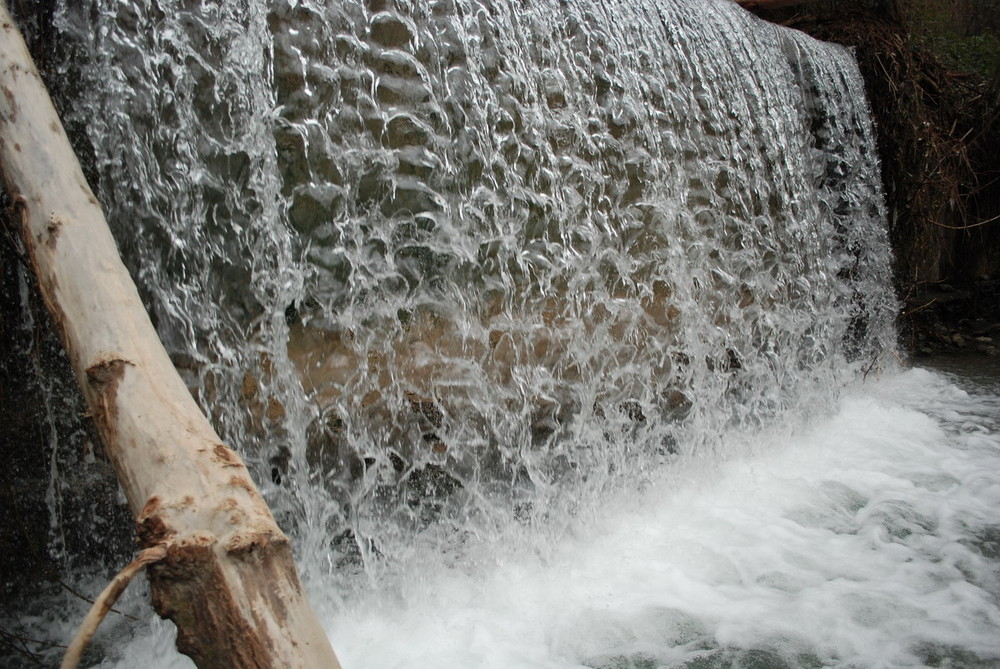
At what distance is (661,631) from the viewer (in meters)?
2.17

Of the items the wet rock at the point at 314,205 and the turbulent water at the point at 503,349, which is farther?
the wet rock at the point at 314,205

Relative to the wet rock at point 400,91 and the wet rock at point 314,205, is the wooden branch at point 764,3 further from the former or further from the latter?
the wet rock at point 314,205

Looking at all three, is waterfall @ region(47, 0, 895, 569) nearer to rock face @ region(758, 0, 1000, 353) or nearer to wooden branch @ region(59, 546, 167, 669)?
wooden branch @ region(59, 546, 167, 669)

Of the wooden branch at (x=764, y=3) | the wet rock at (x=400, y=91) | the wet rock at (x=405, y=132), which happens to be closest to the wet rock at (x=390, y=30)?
the wet rock at (x=400, y=91)

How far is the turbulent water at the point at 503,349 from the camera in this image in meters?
2.21

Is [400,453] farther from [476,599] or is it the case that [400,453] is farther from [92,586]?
[92,586]

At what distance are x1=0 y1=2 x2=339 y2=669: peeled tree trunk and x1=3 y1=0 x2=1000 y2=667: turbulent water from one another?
521 millimetres

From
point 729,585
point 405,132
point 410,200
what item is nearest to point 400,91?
point 405,132

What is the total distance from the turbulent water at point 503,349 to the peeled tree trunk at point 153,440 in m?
0.52

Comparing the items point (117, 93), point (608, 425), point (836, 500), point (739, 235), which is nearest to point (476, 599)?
point (608, 425)

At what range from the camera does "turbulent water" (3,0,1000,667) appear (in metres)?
2.21

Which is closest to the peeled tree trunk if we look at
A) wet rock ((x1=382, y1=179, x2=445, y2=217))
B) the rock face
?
wet rock ((x1=382, y1=179, x2=445, y2=217))

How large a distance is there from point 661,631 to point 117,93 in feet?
7.16

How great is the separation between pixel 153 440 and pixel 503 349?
1702mm
